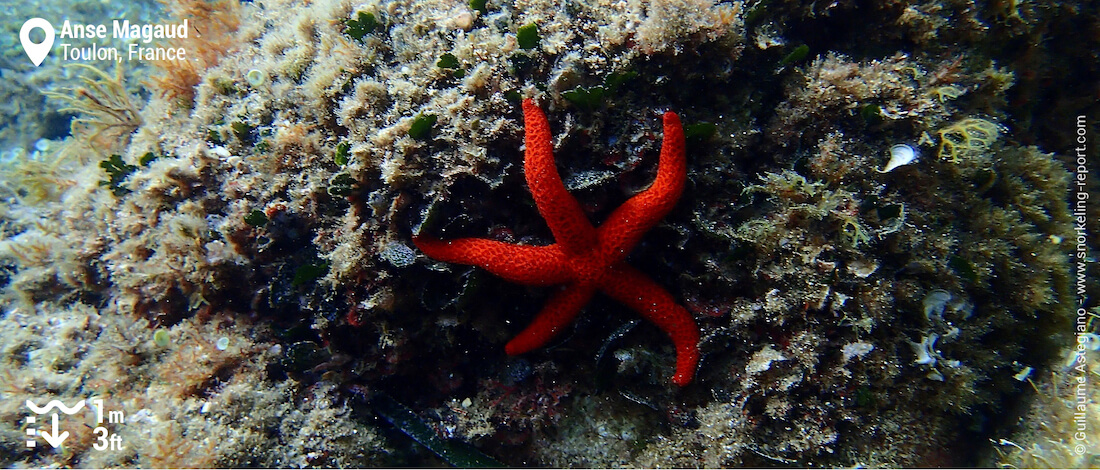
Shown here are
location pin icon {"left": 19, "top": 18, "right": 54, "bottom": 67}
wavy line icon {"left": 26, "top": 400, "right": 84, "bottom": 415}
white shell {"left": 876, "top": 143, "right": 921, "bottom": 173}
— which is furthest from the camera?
location pin icon {"left": 19, "top": 18, "right": 54, "bottom": 67}

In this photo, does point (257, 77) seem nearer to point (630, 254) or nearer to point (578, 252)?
point (578, 252)

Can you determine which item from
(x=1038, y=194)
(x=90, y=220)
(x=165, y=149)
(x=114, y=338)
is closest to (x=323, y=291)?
(x=114, y=338)

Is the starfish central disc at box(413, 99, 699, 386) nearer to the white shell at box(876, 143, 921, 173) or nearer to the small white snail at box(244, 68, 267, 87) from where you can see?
the white shell at box(876, 143, 921, 173)

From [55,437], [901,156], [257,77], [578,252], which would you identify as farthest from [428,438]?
[901,156]

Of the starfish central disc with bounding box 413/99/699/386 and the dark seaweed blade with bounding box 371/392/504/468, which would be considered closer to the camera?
the starfish central disc with bounding box 413/99/699/386

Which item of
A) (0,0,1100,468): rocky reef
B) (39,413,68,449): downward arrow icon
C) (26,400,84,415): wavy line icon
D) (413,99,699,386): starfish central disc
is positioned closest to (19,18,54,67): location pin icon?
(0,0,1100,468): rocky reef

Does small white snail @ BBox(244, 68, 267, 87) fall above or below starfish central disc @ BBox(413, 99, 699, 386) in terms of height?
above

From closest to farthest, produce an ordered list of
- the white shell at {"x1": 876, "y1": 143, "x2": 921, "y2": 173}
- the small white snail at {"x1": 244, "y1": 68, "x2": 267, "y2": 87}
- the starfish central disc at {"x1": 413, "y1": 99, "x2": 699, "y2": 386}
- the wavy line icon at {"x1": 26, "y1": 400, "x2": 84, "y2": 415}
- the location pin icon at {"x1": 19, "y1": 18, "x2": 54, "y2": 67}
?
the starfish central disc at {"x1": 413, "y1": 99, "x2": 699, "y2": 386}
the white shell at {"x1": 876, "y1": 143, "x2": 921, "y2": 173}
the wavy line icon at {"x1": 26, "y1": 400, "x2": 84, "y2": 415}
the small white snail at {"x1": 244, "y1": 68, "x2": 267, "y2": 87}
the location pin icon at {"x1": 19, "y1": 18, "x2": 54, "y2": 67}
